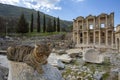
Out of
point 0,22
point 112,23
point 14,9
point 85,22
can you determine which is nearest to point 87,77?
point 112,23

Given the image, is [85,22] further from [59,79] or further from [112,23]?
[59,79]

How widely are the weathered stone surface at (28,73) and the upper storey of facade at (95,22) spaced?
105 feet

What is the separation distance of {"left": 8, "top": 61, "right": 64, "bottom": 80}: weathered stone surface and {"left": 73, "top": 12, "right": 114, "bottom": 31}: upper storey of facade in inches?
1266

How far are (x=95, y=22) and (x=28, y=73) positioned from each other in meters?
34.4

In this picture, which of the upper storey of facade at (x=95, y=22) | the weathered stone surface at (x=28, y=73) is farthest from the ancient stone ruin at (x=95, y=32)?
the weathered stone surface at (x=28, y=73)

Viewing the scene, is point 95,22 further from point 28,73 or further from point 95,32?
point 28,73

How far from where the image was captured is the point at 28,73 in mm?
3545

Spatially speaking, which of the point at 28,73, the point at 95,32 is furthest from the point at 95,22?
the point at 28,73

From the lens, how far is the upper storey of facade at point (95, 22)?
34.9 meters

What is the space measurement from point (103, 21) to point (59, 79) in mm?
33380

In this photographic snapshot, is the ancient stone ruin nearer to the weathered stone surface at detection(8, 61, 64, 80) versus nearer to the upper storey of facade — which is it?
the upper storey of facade

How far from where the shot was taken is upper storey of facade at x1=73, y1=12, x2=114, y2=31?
3491 centimetres

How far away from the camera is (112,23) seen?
34.6 meters

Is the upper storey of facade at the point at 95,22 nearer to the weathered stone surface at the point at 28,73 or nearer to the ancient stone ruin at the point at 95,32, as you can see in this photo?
the ancient stone ruin at the point at 95,32
